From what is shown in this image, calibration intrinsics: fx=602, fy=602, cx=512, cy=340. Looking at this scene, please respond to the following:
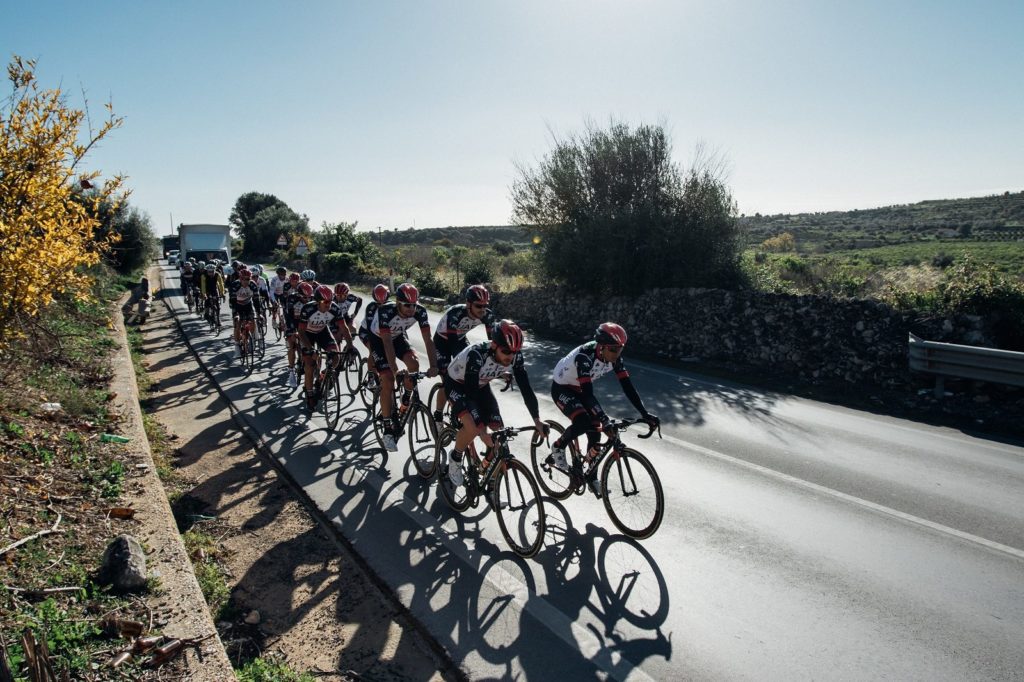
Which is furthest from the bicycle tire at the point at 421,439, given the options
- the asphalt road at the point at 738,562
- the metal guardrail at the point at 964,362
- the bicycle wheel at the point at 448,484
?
the metal guardrail at the point at 964,362

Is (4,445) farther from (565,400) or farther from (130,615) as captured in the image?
(565,400)

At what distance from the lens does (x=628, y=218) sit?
16.8 metres

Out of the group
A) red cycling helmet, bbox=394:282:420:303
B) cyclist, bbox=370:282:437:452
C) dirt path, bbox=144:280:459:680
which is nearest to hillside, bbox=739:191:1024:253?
cyclist, bbox=370:282:437:452

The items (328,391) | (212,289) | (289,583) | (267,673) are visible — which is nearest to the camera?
(267,673)

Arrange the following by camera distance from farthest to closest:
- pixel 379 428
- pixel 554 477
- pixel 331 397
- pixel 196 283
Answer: pixel 196 283
pixel 331 397
pixel 379 428
pixel 554 477

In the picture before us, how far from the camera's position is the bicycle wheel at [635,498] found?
5316 mm

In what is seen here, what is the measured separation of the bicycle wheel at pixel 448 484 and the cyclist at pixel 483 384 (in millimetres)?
264

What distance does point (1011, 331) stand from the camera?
9.90 m

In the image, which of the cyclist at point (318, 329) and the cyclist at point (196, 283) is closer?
the cyclist at point (318, 329)

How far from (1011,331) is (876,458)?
4.77m

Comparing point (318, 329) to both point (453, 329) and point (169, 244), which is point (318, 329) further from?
point (169, 244)

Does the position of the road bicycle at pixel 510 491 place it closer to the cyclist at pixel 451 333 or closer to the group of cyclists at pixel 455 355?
the group of cyclists at pixel 455 355

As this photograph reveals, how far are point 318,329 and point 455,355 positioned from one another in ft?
10.5

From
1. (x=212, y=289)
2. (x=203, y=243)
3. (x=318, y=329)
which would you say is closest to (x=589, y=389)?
(x=318, y=329)
